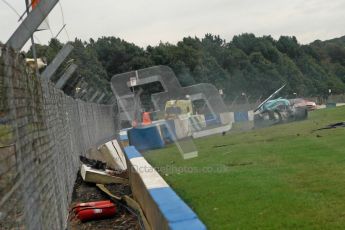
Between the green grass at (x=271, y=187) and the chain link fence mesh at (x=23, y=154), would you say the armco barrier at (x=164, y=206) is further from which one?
the chain link fence mesh at (x=23, y=154)

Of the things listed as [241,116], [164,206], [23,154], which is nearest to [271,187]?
[164,206]

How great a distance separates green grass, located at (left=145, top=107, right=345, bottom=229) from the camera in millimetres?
7117

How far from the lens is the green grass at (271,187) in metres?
7.12

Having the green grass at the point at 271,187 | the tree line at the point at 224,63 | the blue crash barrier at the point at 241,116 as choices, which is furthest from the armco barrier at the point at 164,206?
the tree line at the point at 224,63

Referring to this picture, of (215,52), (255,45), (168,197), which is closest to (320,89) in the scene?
(255,45)

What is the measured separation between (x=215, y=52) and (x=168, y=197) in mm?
85385

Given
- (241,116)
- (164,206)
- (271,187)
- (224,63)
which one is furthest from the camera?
(224,63)

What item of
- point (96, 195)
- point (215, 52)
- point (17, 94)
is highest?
point (215, 52)

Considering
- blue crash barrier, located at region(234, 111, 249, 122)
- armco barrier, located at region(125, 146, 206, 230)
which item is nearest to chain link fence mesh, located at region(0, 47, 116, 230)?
armco barrier, located at region(125, 146, 206, 230)

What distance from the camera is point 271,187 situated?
9.09 m

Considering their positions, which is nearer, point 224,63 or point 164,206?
point 164,206

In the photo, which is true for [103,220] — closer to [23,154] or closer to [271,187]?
[271,187]

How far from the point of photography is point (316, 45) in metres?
142

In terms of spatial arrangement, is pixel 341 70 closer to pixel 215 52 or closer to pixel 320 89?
pixel 320 89
